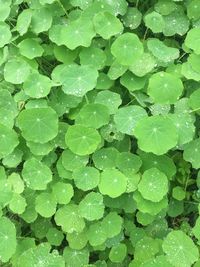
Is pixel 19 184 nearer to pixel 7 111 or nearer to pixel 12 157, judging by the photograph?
pixel 12 157

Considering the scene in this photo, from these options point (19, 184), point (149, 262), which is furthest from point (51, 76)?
Answer: point (149, 262)

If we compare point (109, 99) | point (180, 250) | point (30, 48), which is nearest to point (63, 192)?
point (109, 99)

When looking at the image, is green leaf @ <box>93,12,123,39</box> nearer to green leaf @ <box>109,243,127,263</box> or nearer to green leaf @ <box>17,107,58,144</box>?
green leaf @ <box>17,107,58,144</box>

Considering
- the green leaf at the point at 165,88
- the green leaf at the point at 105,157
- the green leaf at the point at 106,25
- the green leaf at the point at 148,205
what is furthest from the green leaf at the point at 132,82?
the green leaf at the point at 148,205

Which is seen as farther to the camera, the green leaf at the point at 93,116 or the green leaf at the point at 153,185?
the green leaf at the point at 93,116

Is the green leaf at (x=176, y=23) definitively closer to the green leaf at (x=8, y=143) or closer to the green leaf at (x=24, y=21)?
the green leaf at (x=24, y=21)

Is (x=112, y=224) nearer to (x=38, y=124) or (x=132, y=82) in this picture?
(x=38, y=124)
